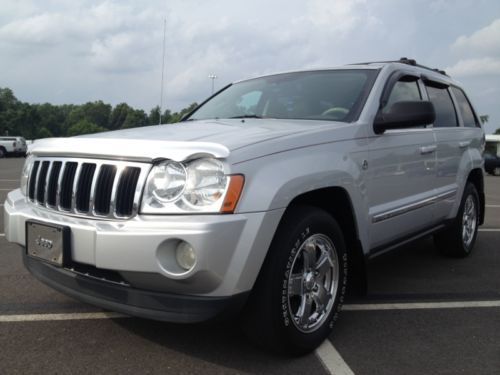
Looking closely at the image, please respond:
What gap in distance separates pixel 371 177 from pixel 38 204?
6.89 ft

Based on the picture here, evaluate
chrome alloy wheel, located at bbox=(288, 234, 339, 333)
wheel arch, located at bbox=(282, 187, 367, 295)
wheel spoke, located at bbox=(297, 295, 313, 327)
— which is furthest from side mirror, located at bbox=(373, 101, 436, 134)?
wheel spoke, located at bbox=(297, 295, 313, 327)

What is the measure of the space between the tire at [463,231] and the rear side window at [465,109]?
2.22 feet

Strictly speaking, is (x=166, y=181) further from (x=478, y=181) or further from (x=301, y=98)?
(x=478, y=181)

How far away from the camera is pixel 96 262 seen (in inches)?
94.1

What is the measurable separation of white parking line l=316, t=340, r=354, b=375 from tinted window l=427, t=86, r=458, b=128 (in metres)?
2.40

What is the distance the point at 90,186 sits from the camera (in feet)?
8.45

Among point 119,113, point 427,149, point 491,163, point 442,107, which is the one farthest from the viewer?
point 119,113

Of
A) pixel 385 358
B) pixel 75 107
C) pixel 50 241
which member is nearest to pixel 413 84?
pixel 385 358

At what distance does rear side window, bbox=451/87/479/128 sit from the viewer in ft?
17.1

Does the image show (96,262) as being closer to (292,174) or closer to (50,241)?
(50,241)

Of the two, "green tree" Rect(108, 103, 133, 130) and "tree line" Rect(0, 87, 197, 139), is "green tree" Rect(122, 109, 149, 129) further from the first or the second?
"green tree" Rect(108, 103, 133, 130)

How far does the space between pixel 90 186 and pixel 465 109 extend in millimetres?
4290

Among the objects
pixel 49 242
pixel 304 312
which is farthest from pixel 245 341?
pixel 49 242

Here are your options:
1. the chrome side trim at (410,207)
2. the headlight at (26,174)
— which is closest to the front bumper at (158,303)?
the headlight at (26,174)
